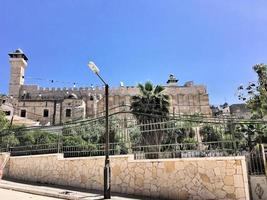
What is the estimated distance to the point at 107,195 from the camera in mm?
10695

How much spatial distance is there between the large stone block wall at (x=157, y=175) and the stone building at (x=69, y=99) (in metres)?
52.6

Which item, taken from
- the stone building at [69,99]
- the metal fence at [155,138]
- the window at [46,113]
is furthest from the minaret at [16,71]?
the metal fence at [155,138]

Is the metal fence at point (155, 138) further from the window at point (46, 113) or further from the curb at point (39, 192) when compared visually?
the window at point (46, 113)

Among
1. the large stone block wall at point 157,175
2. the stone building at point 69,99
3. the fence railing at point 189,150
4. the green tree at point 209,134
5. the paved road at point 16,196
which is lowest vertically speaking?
the paved road at point 16,196

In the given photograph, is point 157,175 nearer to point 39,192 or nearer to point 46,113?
point 39,192

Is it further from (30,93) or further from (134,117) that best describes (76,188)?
(30,93)

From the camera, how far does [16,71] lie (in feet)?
242

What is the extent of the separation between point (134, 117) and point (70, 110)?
183 ft

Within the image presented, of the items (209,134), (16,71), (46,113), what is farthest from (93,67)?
(16,71)

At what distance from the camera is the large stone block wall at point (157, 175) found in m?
9.76

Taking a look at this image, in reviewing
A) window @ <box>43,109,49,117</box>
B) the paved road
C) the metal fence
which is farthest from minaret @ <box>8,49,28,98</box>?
the paved road

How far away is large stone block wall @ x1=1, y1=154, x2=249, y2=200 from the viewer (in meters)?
9.76

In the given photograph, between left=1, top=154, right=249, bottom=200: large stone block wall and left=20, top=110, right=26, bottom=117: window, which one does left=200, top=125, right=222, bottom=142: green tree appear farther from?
left=20, top=110, right=26, bottom=117: window

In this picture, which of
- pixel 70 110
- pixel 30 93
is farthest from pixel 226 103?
pixel 30 93
